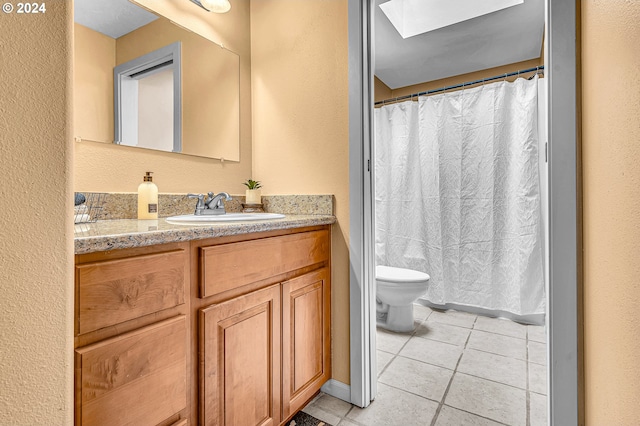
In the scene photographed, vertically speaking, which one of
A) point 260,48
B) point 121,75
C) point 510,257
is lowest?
point 510,257

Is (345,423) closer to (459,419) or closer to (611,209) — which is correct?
(459,419)

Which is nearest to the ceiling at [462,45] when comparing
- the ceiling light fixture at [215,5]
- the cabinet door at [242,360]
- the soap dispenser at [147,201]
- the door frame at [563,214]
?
the ceiling light fixture at [215,5]

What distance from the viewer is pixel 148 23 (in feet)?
4.58

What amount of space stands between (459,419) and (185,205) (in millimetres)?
1603

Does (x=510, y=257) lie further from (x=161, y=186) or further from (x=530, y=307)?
(x=161, y=186)

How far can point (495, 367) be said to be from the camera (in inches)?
70.2

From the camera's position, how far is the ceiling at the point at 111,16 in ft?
4.00

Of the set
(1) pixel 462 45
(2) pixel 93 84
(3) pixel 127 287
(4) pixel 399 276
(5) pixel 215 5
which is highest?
(1) pixel 462 45

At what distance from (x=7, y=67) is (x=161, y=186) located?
1.07 meters

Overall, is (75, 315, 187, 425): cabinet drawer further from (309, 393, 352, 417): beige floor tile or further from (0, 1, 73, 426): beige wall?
(309, 393, 352, 417): beige floor tile

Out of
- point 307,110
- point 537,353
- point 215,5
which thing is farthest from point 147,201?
point 537,353

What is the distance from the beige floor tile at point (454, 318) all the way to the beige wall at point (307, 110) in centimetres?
132

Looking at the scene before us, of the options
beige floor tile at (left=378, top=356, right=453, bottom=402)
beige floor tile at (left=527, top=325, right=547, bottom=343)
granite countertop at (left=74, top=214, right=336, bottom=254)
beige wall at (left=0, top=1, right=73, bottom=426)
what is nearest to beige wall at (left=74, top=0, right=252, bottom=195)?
granite countertop at (left=74, top=214, right=336, bottom=254)

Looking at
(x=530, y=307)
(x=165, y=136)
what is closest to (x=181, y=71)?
(x=165, y=136)
